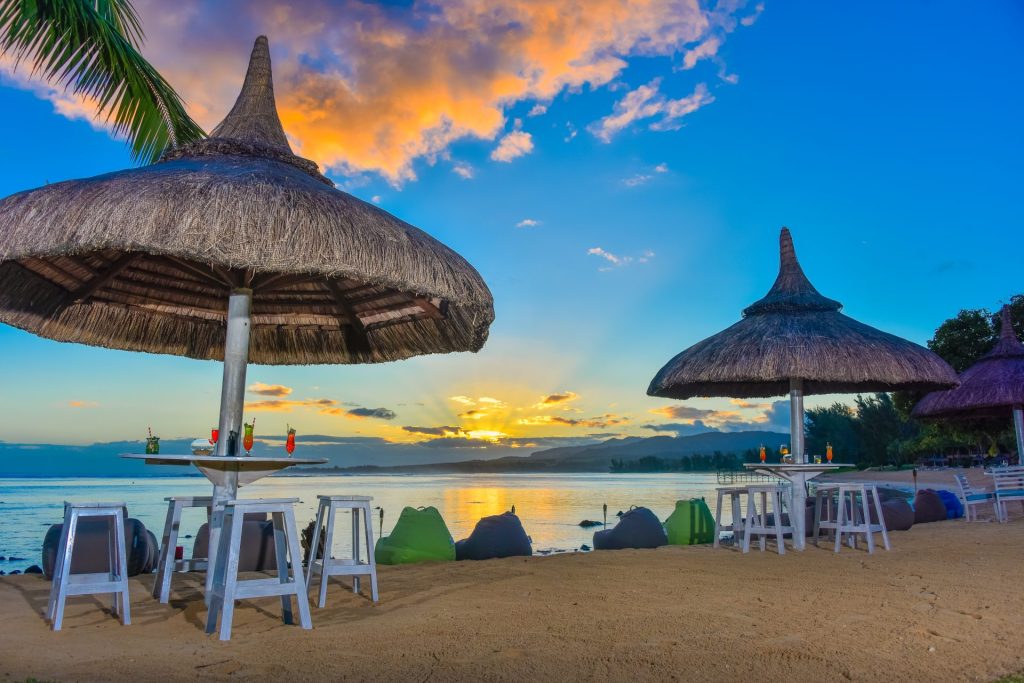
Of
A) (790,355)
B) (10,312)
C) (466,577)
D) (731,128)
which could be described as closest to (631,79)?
(731,128)

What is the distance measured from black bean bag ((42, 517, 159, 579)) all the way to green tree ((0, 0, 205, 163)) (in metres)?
3.75

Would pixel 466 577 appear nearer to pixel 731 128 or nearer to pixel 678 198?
pixel 678 198

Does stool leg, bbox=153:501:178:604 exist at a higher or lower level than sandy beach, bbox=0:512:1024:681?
higher

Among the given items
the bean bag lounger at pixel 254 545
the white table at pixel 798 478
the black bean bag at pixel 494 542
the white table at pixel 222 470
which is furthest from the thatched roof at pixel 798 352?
the white table at pixel 222 470

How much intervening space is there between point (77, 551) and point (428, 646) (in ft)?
8.86

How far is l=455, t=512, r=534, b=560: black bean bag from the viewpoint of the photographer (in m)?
5.99

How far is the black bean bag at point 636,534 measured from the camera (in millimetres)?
6625

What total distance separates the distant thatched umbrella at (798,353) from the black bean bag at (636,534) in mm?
1346

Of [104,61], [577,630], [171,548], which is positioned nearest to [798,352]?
[577,630]

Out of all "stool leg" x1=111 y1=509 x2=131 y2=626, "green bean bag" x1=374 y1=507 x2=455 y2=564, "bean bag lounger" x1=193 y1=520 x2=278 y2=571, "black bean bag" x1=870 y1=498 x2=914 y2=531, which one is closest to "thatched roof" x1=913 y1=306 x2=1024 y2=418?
"black bean bag" x1=870 y1=498 x2=914 y2=531

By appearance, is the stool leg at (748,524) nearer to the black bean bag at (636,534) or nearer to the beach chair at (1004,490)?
the black bean bag at (636,534)

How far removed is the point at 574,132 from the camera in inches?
344

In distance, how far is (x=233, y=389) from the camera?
12.6 ft

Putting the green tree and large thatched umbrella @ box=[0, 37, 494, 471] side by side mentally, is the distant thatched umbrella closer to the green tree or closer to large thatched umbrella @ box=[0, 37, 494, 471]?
large thatched umbrella @ box=[0, 37, 494, 471]
